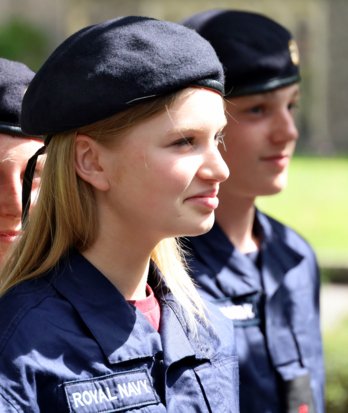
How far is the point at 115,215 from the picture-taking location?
2.35 meters

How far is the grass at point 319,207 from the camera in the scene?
35.2 ft

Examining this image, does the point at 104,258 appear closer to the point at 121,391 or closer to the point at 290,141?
the point at 121,391

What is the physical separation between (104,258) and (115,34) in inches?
19.3

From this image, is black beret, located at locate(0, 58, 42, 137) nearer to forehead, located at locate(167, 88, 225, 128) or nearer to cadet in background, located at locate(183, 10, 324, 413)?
forehead, located at locate(167, 88, 225, 128)

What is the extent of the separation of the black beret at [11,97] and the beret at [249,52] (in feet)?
2.80

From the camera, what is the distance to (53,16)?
92.3 ft

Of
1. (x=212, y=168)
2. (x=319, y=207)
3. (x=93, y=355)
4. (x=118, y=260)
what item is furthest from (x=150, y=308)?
(x=319, y=207)

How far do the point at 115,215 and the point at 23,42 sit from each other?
25.8m

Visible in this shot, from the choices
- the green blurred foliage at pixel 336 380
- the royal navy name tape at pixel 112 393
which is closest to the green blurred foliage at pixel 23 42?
the green blurred foliage at pixel 336 380

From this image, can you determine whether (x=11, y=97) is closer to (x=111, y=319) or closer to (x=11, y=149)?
(x=11, y=149)

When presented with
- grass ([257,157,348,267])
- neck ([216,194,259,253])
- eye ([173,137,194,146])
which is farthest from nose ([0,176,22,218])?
grass ([257,157,348,267])

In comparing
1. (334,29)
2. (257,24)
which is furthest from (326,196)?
(334,29)

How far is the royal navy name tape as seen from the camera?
2129 millimetres

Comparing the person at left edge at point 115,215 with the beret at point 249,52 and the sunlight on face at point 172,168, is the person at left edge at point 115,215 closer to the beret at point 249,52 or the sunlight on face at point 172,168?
the sunlight on face at point 172,168
